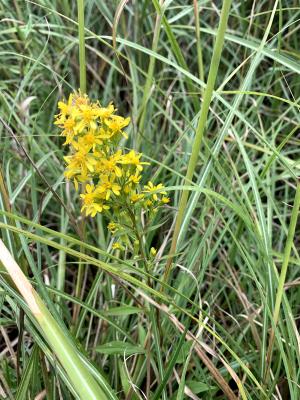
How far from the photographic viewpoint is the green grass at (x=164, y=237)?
0.90m

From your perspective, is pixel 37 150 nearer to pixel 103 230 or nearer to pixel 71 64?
pixel 103 230

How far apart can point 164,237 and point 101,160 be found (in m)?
0.56

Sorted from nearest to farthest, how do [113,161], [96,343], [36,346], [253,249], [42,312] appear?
1. [42,312]
2. [113,161]
3. [36,346]
4. [96,343]
5. [253,249]

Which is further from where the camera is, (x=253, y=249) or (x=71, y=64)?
(x=71, y=64)

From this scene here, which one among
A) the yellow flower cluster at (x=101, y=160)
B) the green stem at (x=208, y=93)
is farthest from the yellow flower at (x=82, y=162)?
the green stem at (x=208, y=93)

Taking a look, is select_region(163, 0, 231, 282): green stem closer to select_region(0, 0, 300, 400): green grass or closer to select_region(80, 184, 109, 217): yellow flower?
select_region(0, 0, 300, 400): green grass

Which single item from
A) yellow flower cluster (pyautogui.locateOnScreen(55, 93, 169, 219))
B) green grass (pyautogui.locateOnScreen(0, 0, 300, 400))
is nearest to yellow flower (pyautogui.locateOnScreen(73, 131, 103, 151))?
yellow flower cluster (pyautogui.locateOnScreen(55, 93, 169, 219))

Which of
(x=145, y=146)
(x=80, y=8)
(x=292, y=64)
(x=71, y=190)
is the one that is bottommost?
→ (x=71, y=190)

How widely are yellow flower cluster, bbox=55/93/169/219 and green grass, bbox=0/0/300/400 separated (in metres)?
0.07

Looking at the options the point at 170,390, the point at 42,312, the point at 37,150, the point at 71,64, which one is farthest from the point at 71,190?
the point at 42,312

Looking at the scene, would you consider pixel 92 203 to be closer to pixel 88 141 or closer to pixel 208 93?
pixel 88 141

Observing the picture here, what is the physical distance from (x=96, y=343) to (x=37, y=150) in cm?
50

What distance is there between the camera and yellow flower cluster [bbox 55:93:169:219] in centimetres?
81

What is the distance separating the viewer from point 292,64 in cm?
108
